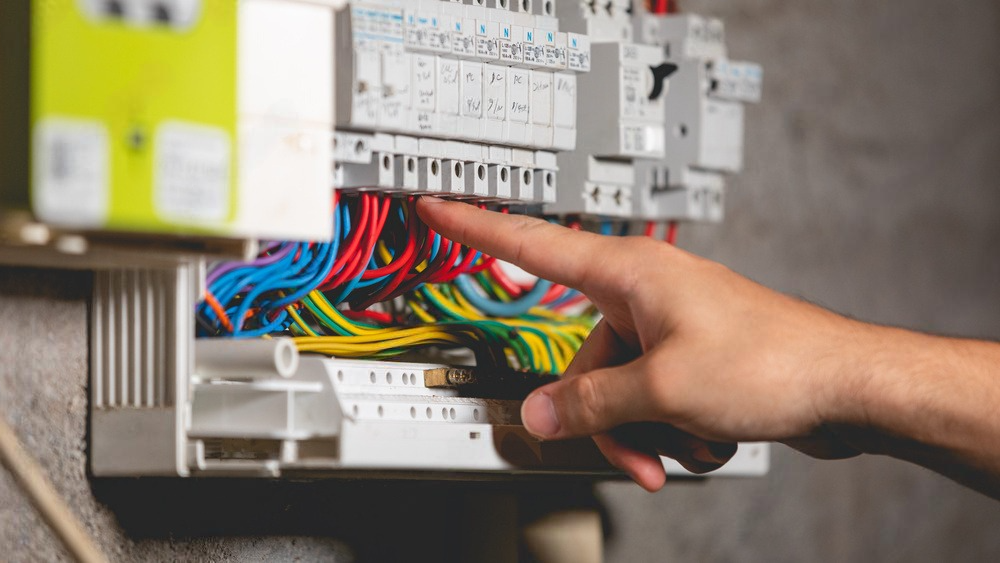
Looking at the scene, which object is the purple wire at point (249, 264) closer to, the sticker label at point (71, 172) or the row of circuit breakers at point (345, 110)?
the row of circuit breakers at point (345, 110)

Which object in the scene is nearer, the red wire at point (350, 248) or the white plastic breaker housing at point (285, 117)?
the white plastic breaker housing at point (285, 117)

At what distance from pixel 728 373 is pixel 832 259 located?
0.97 metres

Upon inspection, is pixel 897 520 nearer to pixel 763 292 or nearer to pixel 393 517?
pixel 393 517

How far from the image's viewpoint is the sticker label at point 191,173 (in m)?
0.71

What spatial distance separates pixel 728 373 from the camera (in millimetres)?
869

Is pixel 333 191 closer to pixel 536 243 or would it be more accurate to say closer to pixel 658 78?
pixel 536 243

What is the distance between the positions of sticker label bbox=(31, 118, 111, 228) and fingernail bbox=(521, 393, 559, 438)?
0.37m

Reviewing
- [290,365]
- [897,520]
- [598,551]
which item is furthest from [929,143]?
[290,365]

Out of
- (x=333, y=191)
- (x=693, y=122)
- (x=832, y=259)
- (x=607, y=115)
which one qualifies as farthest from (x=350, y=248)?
(x=832, y=259)

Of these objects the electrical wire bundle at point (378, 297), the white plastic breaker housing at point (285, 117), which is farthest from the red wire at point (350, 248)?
the white plastic breaker housing at point (285, 117)

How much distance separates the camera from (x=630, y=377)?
0.88 metres

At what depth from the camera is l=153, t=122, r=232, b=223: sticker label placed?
71 cm

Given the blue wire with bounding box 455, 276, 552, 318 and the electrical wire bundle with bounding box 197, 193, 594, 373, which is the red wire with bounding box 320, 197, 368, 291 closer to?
the electrical wire bundle with bounding box 197, 193, 594, 373

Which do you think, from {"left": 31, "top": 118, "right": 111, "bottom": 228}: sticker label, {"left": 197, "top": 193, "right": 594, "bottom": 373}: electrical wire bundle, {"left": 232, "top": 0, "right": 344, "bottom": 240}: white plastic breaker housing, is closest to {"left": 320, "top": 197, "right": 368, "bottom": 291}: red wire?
{"left": 197, "top": 193, "right": 594, "bottom": 373}: electrical wire bundle
